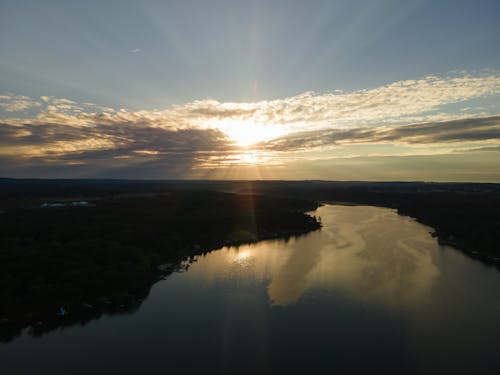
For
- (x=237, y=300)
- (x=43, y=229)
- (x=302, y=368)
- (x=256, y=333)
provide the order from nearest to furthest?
(x=302, y=368), (x=256, y=333), (x=237, y=300), (x=43, y=229)

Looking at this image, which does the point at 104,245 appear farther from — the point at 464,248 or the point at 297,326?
the point at 464,248

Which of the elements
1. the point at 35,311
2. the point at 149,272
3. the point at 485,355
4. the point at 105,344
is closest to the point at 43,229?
the point at 149,272

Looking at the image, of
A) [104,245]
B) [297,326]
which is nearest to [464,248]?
[297,326]

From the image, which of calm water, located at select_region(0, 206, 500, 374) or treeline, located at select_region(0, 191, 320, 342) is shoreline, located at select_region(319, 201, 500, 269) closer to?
calm water, located at select_region(0, 206, 500, 374)

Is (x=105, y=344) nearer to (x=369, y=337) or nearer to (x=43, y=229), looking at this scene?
(x=369, y=337)

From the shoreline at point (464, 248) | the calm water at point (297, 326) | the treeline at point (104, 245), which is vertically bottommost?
the shoreline at point (464, 248)

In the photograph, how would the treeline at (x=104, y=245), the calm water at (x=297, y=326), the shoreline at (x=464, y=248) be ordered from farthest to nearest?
the shoreline at (x=464, y=248) → the treeline at (x=104, y=245) → the calm water at (x=297, y=326)

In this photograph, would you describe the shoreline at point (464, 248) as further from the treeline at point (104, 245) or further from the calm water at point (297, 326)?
the treeline at point (104, 245)

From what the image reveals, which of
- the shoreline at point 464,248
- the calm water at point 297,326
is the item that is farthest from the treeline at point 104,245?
the shoreline at point 464,248
